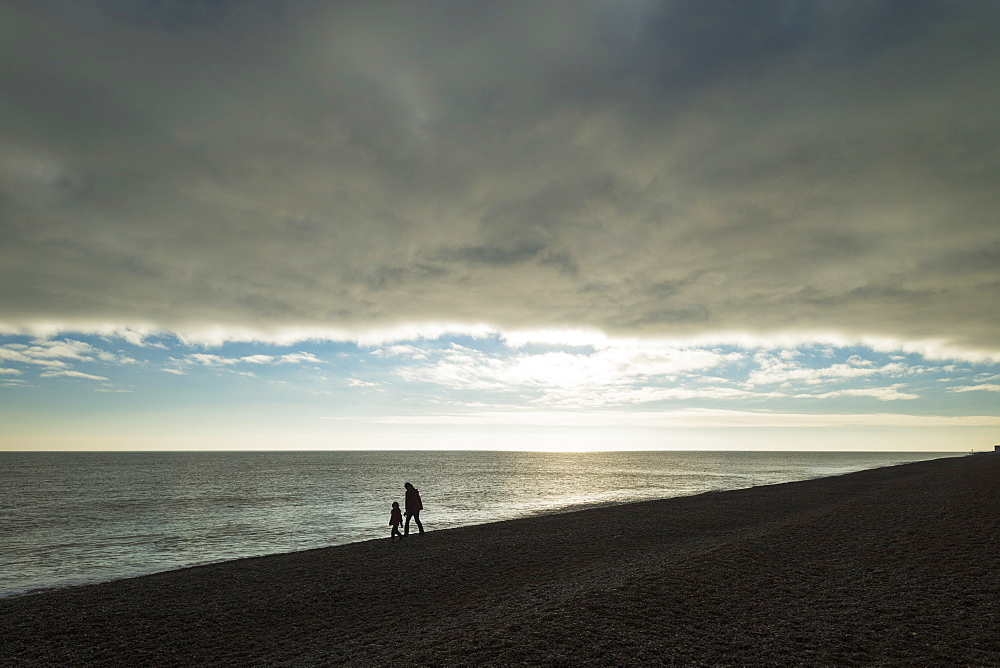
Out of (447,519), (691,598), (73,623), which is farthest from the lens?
(447,519)

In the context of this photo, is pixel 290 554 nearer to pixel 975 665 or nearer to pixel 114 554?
pixel 114 554

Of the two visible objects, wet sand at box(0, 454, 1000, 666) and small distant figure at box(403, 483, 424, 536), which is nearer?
wet sand at box(0, 454, 1000, 666)

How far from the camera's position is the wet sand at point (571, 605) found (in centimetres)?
1017

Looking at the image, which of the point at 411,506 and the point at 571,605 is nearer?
the point at 571,605

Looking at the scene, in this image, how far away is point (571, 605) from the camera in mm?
12430

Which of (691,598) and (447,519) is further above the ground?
(691,598)

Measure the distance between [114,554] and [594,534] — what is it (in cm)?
2451

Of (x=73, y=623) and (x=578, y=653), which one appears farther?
(x=73, y=623)

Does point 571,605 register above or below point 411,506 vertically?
below

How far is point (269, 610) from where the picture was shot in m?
14.9

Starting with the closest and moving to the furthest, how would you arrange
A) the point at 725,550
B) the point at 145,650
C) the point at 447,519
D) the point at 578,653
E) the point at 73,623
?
the point at 578,653, the point at 145,650, the point at 73,623, the point at 725,550, the point at 447,519

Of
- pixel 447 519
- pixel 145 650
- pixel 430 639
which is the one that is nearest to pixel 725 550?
pixel 430 639

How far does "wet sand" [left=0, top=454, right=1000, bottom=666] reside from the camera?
400 inches

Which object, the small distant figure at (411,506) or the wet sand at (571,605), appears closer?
the wet sand at (571,605)
